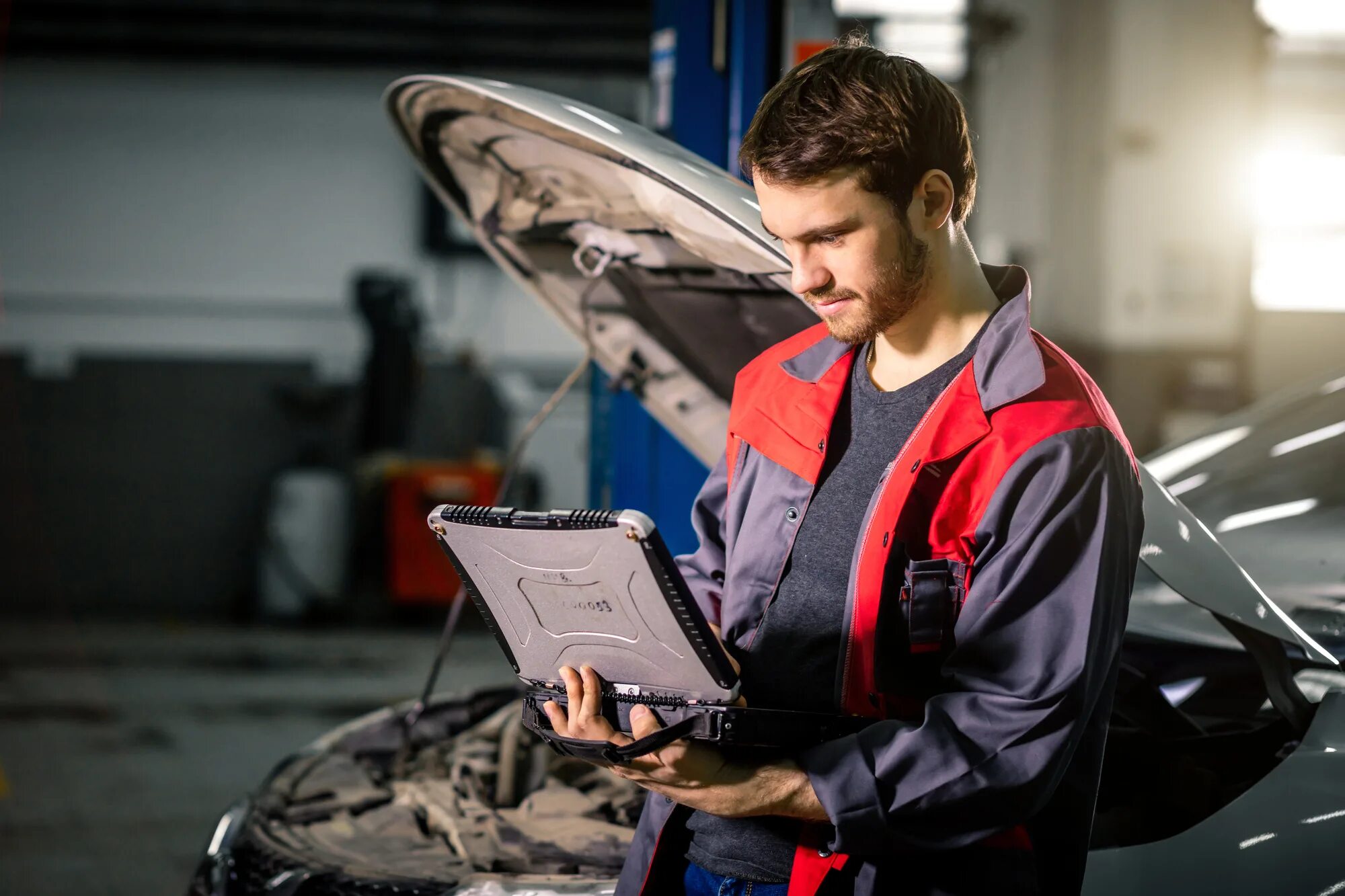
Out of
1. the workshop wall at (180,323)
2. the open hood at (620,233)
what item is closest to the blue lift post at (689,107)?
the open hood at (620,233)

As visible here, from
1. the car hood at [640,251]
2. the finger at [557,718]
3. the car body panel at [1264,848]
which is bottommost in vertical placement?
the car body panel at [1264,848]

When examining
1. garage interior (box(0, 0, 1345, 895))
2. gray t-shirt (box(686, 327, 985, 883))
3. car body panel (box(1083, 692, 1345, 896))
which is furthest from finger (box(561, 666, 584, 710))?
garage interior (box(0, 0, 1345, 895))

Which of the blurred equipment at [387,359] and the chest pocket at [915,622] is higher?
the chest pocket at [915,622]

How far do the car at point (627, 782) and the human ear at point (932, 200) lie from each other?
9.8 inches

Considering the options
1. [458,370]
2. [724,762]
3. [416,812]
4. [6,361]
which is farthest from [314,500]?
[724,762]

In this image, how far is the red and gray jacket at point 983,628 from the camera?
36.6 inches

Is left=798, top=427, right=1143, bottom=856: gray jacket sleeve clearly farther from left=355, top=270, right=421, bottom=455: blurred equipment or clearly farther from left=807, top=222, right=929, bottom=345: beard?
left=355, top=270, right=421, bottom=455: blurred equipment

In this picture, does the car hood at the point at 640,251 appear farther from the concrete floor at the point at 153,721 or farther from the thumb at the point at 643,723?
the concrete floor at the point at 153,721

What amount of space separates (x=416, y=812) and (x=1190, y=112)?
212 inches

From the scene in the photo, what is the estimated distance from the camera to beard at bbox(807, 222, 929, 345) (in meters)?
1.03

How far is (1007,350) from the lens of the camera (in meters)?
1.03

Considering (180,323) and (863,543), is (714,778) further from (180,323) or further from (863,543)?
(180,323)

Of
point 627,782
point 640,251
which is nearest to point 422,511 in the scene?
point 627,782

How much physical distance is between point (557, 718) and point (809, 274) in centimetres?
47
